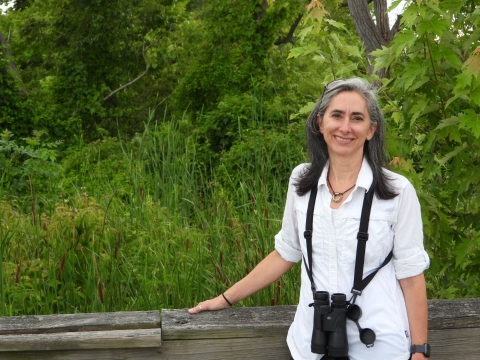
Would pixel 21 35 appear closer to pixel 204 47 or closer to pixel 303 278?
pixel 204 47

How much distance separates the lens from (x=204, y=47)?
1662 cm

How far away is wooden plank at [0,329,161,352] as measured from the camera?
2.15 metres

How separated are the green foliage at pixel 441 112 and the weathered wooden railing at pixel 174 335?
1.90 feet

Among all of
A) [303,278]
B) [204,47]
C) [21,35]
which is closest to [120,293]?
[303,278]

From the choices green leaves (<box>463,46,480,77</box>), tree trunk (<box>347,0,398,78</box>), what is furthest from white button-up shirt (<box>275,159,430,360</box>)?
tree trunk (<box>347,0,398,78</box>)

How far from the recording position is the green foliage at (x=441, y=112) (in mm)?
2658

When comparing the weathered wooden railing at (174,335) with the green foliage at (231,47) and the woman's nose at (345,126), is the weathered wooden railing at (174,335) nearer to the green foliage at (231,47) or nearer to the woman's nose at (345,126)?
the woman's nose at (345,126)

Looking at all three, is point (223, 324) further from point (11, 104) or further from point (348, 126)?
point (11, 104)

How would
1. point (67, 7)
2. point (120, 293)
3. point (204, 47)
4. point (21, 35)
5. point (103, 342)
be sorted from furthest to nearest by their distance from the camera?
point (21, 35)
point (67, 7)
point (204, 47)
point (120, 293)
point (103, 342)

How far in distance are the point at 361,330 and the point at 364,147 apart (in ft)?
1.58

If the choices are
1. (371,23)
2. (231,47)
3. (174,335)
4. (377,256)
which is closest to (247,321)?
(174,335)

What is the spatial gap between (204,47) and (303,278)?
14875mm

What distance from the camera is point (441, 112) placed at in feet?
9.53

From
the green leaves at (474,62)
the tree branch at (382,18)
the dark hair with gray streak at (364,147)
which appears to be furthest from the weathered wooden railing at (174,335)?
the tree branch at (382,18)
